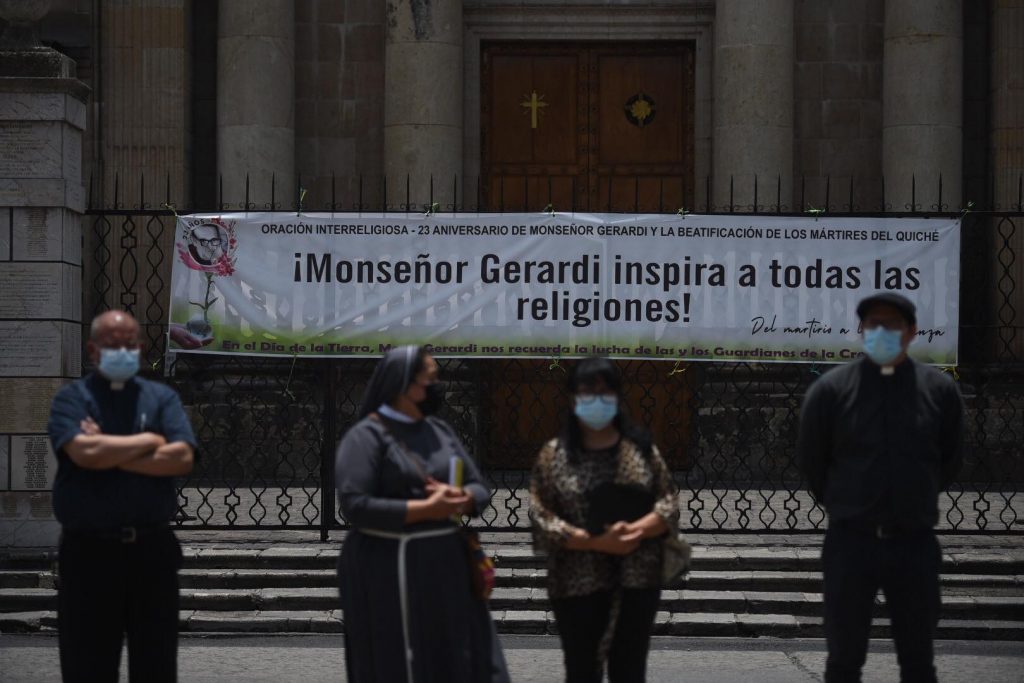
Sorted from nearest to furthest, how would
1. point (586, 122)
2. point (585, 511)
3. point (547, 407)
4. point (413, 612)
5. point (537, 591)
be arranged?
point (413, 612), point (585, 511), point (537, 591), point (547, 407), point (586, 122)

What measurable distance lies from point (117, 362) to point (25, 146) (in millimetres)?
5147

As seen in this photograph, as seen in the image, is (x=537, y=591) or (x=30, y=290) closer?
(x=537, y=591)

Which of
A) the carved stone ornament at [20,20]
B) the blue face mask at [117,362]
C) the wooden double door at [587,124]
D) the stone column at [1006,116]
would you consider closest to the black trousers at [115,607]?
the blue face mask at [117,362]

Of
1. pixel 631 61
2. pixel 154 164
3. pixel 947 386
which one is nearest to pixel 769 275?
pixel 947 386

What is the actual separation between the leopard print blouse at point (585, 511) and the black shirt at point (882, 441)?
74 cm

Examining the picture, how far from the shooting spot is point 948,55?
16672mm

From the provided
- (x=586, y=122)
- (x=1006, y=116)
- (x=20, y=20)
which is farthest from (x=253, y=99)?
(x=1006, y=116)

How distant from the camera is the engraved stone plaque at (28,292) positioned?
11.5 metres

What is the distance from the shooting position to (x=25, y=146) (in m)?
11.5

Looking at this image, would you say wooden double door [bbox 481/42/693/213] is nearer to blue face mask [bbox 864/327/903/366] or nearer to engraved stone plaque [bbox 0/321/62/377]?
engraved stone plaque [bbox 0/321/62/377]

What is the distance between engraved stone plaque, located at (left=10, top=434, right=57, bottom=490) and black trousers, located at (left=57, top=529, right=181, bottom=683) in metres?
4.83

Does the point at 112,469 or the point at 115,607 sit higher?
the point at 112,469

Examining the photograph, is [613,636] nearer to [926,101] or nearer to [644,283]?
[644,283]

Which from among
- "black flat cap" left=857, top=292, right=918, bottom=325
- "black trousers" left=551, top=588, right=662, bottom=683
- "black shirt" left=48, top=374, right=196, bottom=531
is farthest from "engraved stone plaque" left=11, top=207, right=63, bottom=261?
"black flat cap" left=857, top=292, right=918, bottom=325
